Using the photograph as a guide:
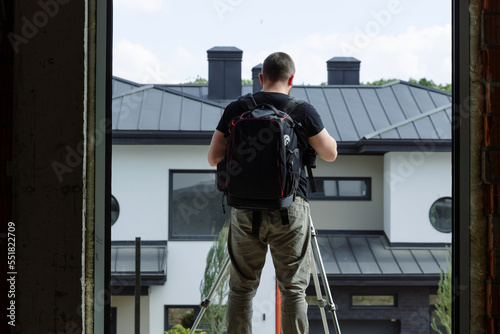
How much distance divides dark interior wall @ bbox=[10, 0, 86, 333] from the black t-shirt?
830 millimetres

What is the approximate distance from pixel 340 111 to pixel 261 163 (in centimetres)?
887

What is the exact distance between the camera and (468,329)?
39.6 inches

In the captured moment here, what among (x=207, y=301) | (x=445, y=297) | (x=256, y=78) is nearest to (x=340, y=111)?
(x=256, y=78)

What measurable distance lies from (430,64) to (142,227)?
44.9 ft

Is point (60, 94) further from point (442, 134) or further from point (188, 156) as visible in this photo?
point (442, 134)

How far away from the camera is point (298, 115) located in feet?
5.73

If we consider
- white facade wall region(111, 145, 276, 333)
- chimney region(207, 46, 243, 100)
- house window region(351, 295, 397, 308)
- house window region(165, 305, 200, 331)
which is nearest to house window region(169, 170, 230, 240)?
white facade wall region(111, 145, 276, 333)

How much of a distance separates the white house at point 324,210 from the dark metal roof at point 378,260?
0.07 feet

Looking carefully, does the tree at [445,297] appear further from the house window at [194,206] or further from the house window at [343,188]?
the house window at [194,206]

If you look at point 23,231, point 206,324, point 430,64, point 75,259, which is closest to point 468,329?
point 75,259

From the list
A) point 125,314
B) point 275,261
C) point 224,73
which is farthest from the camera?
point 224,73

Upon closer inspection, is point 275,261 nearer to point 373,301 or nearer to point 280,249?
point 280,249

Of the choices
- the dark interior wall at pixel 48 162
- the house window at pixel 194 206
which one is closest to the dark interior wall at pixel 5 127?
the dark interior wall at pixel 48 162

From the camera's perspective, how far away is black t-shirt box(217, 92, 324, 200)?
5.74 ft
